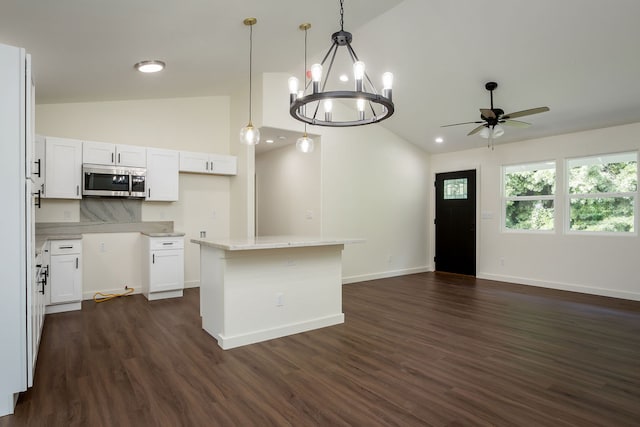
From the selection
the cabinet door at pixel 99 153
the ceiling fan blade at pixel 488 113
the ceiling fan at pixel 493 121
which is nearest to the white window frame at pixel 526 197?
the ceiling fan at pixel 493 121

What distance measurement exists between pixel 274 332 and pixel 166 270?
2222 millimetres

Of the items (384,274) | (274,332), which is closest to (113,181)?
(274,332)

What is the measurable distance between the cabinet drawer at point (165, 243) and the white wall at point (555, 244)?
5.28 m

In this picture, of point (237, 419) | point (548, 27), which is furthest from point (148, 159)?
point (548, 27)

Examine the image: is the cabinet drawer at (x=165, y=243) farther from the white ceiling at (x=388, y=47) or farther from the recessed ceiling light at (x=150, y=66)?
the recessed ceiling light at (x=150, y=66)

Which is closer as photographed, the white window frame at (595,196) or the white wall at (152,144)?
the white wall at (152,144)

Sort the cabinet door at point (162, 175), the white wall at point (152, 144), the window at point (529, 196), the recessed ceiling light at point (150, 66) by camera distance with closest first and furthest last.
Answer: the recessed ceiling light at point (150, 66)
the white wall at point (152, 144)
the cabinet door at point (162, 175)
the window at point (529, 196)

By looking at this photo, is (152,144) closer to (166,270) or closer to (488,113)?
(166,270)

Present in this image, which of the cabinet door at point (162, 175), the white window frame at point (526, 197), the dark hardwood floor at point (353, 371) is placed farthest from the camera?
the white window frame at point (526, 197)

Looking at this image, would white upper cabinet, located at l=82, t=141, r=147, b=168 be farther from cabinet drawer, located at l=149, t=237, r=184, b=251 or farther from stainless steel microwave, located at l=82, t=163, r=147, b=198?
cabinet drawer, located at l=149, t=237, r=184, b=251

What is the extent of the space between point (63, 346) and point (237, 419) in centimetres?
208

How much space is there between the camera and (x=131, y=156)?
4945mm

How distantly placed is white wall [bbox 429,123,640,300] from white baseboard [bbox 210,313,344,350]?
13.1ft

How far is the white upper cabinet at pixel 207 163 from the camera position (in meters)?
5.40
